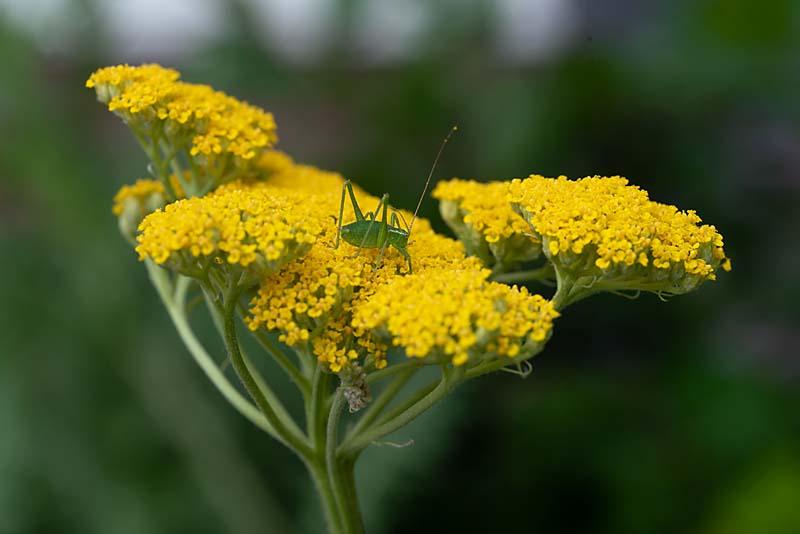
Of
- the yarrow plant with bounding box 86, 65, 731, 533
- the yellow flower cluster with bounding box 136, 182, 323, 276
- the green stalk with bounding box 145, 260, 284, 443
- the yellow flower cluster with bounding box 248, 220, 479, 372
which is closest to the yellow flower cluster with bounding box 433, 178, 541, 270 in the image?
the yarrow plant with bounding box 86, 65, 731, 533

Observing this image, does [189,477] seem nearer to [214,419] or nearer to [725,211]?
[214,419]

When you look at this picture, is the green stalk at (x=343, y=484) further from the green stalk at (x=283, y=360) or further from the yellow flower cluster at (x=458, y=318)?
the yellow flower cluster at (x=458, y=318)

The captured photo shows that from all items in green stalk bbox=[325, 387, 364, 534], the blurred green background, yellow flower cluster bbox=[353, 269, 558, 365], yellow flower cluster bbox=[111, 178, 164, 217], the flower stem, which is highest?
yellow flower cluster bbox=[353, 269, 558, 365]

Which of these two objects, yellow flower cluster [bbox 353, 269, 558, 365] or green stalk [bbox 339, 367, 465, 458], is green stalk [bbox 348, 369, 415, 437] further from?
yellow flower cluster [bbox 353, 269, 558, 365]

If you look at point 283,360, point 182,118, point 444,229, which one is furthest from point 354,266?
point 444,229

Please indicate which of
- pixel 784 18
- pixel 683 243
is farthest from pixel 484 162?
pixel 683 243

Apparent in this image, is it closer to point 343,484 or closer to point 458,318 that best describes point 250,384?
point 343,484
